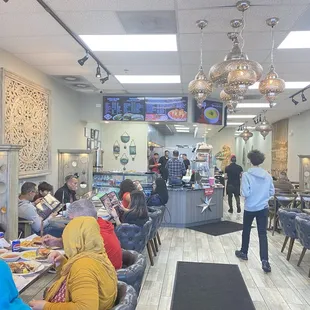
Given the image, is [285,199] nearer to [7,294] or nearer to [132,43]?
[132,43]

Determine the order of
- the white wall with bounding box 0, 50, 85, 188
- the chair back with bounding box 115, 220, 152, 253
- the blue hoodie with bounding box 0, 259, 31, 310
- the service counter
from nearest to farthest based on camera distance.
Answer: the blue hoodie with bounding box 0, 259, 31, 310 < the chair back with bounding box 115, 220, 152, 253 < the white wall with bounding box 0, 50, 85, 188 < the service counter

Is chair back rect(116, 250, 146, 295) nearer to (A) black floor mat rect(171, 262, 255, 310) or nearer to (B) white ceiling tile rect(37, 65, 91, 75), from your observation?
(A) black floor mat rect(171, 262, 255, 310)

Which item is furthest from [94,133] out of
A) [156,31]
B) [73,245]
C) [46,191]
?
[73,245]

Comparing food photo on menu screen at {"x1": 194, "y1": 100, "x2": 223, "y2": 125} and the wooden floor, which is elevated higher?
food photo on menu screen at {"x1": 194, "y1": 100, "x2": 223, "y2": 125}

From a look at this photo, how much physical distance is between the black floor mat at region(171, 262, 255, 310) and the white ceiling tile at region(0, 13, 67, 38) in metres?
3.52

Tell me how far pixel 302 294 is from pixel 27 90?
5.24m

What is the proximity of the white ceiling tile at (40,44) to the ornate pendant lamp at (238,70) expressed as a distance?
213 centimetres

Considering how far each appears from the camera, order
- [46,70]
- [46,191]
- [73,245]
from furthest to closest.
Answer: [46,70] < [46,191] < [73,245]

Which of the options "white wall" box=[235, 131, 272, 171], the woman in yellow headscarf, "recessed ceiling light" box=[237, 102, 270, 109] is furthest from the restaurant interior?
"white wall" box=[235, 131, 272, 171]

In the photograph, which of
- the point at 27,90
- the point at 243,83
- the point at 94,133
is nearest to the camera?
the point at 243,83

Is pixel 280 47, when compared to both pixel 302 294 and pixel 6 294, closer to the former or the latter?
pixel 302 294

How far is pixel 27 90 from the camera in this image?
5871 millimetres

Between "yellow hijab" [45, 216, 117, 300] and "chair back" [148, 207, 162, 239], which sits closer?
"yellow hijab" [45, 216, 117, 300]

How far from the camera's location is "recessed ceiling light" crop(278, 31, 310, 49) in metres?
4.19
